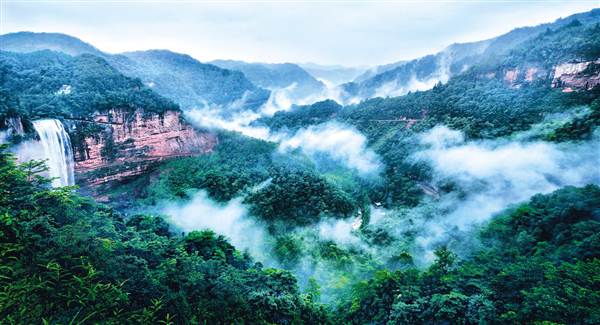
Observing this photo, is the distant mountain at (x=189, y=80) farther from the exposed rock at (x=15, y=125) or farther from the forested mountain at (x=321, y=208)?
the exposed rock at (x=15, y=125)

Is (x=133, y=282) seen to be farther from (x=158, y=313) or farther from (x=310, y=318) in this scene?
(x=310, y=318)

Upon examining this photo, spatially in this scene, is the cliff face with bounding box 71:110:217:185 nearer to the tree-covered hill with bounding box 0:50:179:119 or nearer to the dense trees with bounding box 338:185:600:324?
the tree-covered hill with bounding box 0:50:179:119

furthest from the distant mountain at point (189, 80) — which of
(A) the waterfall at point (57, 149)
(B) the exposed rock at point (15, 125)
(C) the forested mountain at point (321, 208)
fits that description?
(B) the exposed rock at point (15, 125)

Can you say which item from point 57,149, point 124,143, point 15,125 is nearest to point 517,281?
point 15,125

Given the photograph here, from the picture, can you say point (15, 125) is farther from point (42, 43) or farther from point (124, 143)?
point (42, 43)

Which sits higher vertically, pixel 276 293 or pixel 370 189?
pixel 276 293

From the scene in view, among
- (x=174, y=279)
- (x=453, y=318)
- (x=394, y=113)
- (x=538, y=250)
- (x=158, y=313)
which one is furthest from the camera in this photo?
(x=394, y=113)

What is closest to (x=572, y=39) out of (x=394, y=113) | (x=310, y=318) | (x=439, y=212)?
(x=394, y=113)
